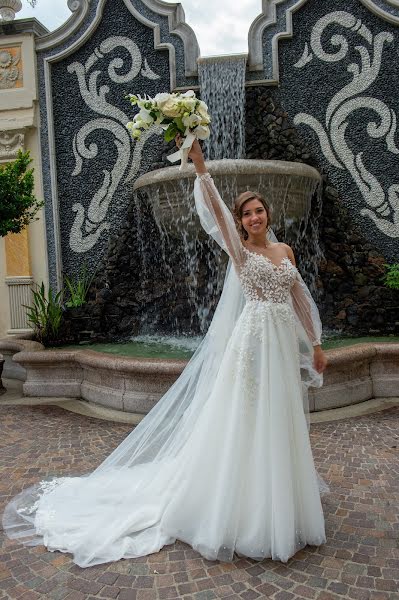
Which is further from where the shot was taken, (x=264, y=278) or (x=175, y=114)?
(x=264, y=278)

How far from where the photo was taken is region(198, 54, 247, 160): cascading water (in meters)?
6.88

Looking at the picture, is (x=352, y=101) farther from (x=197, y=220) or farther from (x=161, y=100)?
(x=161, y=100)

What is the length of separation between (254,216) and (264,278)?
0.99ft

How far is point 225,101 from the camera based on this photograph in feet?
22.6

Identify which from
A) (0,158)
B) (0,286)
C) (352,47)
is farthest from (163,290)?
(352,47)

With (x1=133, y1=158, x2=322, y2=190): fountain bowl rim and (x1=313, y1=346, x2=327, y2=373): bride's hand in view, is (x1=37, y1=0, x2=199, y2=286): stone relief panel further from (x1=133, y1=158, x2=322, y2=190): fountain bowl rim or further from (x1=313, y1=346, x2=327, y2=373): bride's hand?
(x1=313, y1=346, x2=327, y2=373): bride's hand

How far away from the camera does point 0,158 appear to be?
282 inches

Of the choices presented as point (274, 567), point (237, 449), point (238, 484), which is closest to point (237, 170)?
point (237, 449)

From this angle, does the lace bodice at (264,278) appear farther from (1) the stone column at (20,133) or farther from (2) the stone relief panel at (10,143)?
(2) the stone relief panel at (10,143)

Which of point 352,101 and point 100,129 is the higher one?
point 352,101

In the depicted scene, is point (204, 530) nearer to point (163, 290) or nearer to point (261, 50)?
point (163, 290)

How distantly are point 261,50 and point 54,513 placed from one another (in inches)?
258

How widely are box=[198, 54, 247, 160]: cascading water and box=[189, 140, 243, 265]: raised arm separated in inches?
189

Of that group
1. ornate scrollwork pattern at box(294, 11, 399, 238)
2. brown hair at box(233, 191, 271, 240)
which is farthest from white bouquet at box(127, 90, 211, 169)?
ornate scrollwork pattern at box(294, 11, 399, 238)
